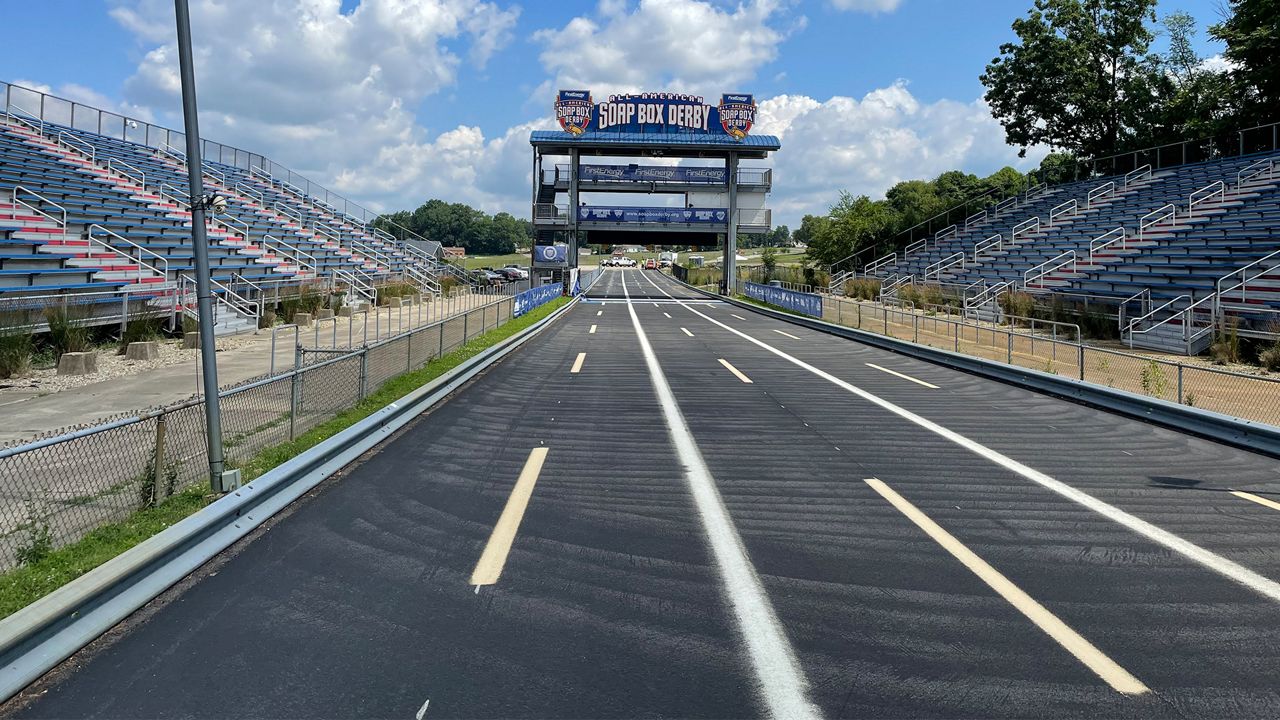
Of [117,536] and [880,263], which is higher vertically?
[880,263]

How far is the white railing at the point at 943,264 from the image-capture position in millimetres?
44531

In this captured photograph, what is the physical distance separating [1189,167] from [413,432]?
44.8m

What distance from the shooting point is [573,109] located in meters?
59.4

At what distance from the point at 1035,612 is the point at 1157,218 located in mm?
36437

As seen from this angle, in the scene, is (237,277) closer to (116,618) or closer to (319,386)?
(319,386)

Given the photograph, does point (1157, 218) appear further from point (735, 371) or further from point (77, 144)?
point (77, 144)

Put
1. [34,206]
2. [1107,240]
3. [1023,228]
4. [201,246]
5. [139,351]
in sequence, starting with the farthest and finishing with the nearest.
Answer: [1023,228] → [1107,240] → [34,206] → [139,351] → [201,246]

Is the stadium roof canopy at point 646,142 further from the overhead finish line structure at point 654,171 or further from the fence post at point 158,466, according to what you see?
the fence post at point 158,466

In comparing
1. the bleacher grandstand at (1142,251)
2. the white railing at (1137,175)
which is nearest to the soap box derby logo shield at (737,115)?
the bleacher grandstand at (1142,251)

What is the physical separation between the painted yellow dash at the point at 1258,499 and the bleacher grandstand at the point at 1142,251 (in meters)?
14.1

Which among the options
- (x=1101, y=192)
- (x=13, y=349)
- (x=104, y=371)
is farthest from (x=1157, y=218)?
(x=13, y=349)

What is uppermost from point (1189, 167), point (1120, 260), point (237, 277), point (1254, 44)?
point (1254, 44)

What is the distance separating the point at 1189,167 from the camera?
40344mm

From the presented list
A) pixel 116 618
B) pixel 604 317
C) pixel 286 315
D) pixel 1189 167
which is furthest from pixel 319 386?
pixel 1189 167
